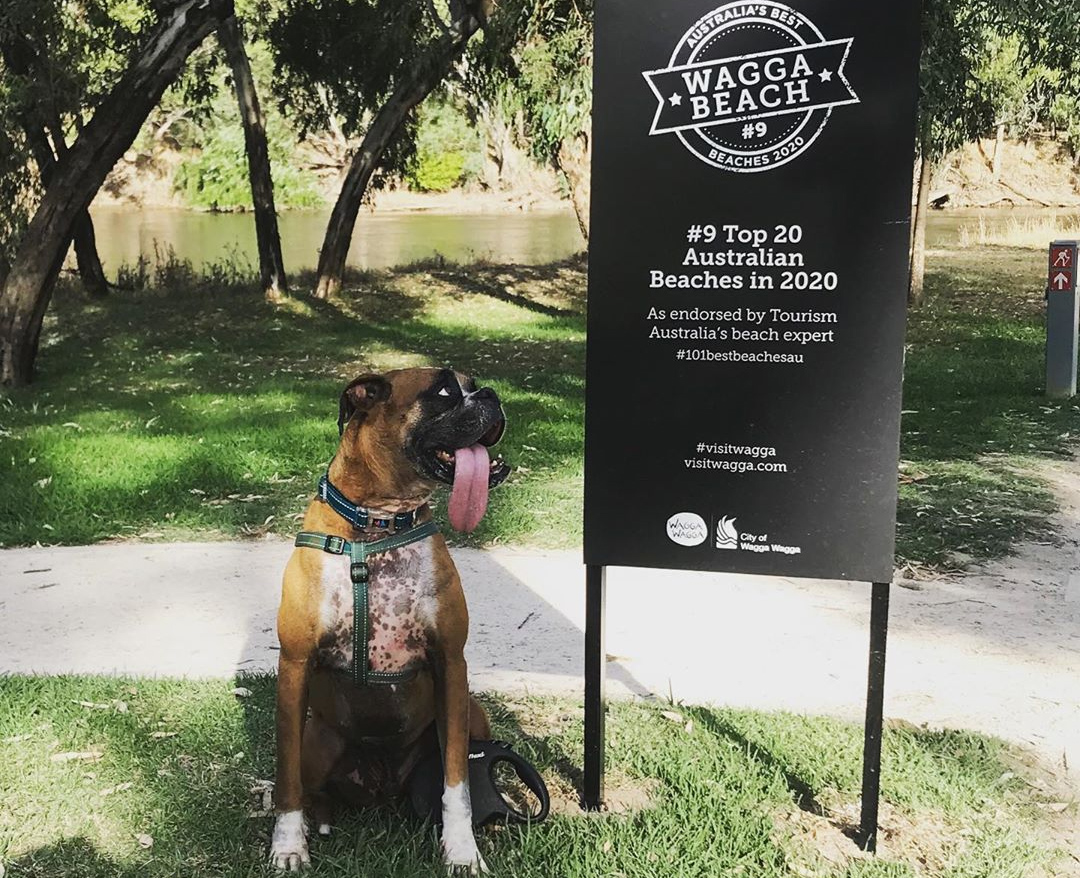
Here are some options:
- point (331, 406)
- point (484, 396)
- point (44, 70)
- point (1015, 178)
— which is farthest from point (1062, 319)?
point (1015, 178)

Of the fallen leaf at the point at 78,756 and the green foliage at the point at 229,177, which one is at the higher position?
the green foliage at the point at 229,177

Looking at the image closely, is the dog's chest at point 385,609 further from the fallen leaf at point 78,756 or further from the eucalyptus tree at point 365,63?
the eucalyptus tree at point 365,63

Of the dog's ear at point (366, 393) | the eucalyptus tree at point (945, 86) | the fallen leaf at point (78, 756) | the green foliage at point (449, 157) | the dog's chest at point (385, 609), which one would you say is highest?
the green foliage at point (449, 157)

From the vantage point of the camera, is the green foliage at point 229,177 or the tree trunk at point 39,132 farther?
the green foliage at point 229,177

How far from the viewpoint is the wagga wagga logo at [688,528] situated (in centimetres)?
359

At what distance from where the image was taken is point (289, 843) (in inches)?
132

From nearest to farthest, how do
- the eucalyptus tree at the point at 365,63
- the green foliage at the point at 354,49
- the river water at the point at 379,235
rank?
1. the eucalyptus tree at the point at 365,63
2. the green foliage at the point at 354,49
3. the river water at the point at 379,235

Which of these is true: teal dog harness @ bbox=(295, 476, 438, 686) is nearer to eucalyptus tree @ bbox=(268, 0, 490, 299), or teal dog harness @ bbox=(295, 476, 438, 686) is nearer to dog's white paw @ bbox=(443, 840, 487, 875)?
dog's white paw @ bbox=(443, 840, 487, 875)

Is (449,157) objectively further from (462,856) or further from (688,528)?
(462,856)

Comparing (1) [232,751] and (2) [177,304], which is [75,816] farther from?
(2) [177,304]

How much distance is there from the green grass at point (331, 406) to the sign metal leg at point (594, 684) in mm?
3019

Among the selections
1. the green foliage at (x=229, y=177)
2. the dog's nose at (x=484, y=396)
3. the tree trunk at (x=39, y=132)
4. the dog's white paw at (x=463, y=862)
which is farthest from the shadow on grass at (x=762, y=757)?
the green foliage at (x=229, y=177)

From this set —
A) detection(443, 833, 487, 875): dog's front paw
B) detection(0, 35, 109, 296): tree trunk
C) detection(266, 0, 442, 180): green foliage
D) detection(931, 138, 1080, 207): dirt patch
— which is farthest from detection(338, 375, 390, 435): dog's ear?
detection(931, 138, 1080, 207): dirt patch

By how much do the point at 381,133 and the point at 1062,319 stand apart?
10546 millimetres
